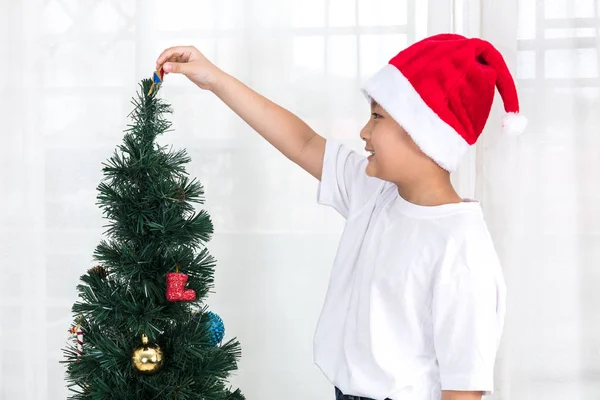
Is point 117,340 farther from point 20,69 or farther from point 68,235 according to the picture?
point 20,69

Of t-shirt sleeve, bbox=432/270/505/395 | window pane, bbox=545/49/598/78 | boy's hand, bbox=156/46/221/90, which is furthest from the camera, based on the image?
window pane, bbox=545/49/598/78

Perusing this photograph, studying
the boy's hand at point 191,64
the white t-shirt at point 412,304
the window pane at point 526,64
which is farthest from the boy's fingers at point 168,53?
the window pane at point 526,64

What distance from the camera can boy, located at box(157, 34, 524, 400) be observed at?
42.9 inches

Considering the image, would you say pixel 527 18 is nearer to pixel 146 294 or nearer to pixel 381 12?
pixel 381 12

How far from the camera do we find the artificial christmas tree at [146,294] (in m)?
1.16

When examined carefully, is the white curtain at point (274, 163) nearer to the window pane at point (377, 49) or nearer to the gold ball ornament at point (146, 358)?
the window pane at point (377, 49)

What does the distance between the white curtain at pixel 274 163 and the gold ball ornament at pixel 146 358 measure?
25.3 inches

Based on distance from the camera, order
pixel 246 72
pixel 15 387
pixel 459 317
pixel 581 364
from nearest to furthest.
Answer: pixel 459 317
pixel 581 364
pixel 246 72
pixel 15 387

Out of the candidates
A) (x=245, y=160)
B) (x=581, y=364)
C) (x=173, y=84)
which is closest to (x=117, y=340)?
(x=245, y=160)

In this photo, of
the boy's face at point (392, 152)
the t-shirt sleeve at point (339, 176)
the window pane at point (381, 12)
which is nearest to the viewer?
the boy's face at point (392, 152)

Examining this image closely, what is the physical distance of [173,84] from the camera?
1.81m

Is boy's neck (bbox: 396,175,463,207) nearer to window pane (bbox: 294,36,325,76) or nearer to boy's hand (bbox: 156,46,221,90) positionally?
boy's hand (bbox: 156,46,221,90)

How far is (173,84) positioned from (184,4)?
0.69 ft

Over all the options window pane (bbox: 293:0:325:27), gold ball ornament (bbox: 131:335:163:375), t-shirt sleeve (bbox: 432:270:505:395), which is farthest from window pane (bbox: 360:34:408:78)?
gold ball ornament (bbox: 131:335:163:375)
